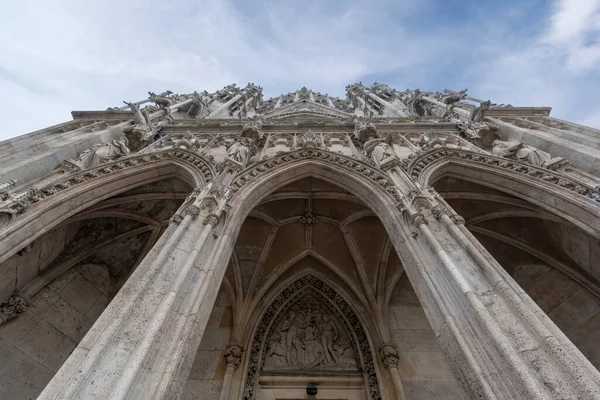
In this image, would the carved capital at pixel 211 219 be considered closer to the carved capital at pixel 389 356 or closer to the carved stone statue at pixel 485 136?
the carved capital at pixel 389 356

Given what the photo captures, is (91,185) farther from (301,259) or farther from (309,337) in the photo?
(309,337)

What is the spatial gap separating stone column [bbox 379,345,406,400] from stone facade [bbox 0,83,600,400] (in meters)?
0.03

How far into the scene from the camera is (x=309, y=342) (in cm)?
762

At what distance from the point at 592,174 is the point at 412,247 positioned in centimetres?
429

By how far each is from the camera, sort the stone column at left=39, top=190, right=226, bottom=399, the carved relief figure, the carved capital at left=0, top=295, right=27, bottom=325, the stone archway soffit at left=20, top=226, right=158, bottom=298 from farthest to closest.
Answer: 1. the carved relief figure
2. the stone archway soffit at left=20, top=226, right=158, bottom=298
3. the carved capital at left=0, top=295, right=27, bottom=325
4. the stone column at left=39, top=190, right=226, bottom=399

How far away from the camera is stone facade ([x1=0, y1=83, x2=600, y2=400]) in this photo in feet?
9.95

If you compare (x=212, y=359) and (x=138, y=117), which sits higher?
(x=138, y=117)

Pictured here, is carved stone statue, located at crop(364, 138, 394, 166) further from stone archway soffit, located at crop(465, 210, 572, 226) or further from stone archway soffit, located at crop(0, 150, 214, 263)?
stone archway soffit, located at crop(0, 150, 214, 263)

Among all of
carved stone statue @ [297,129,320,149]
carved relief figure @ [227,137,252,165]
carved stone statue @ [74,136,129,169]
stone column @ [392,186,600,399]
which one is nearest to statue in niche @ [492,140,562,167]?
stone column @ [392,186,600,399]

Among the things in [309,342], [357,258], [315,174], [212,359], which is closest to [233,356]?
[212,359]


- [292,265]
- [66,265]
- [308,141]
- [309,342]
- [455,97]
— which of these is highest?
[455,97]

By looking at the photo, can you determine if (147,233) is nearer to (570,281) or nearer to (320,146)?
(320,146)

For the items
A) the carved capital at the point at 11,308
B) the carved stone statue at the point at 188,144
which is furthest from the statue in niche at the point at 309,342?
the carved capital at the point at 11,308

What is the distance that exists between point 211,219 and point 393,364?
5.04m
